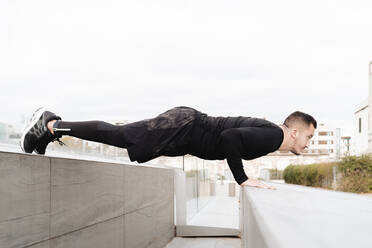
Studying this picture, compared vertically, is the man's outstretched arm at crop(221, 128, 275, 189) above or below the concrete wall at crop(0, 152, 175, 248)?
above

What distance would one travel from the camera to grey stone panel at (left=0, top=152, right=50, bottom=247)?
2.08 m

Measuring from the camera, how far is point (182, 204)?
8.52 m

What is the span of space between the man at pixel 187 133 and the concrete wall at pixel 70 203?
0.80 ft

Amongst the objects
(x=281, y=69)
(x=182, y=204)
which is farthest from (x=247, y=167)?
(x=281, y=69)

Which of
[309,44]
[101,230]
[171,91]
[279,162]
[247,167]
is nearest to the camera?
[101,230]

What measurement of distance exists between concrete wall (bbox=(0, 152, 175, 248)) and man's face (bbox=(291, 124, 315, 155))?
147 cm

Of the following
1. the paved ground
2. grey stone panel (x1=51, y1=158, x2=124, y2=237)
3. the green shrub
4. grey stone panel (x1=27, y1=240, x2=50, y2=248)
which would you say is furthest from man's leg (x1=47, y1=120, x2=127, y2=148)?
the green shrub

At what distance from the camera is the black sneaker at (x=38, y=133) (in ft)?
8.13

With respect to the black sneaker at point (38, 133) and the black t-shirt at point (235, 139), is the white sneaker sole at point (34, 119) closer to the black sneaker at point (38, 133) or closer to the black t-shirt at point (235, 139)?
the black sneaker at point (38, 133)

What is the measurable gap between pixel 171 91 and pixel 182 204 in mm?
69984

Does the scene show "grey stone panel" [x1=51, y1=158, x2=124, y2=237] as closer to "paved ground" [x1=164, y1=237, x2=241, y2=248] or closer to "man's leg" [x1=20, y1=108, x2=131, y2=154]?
"man's leg" [x1=20, y1=108, x2=131, y2=154]

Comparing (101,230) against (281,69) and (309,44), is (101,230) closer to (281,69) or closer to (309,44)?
(309,44)

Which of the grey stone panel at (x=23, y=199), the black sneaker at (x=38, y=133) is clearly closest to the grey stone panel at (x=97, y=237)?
the grey stone panel at (x=23, y=199)

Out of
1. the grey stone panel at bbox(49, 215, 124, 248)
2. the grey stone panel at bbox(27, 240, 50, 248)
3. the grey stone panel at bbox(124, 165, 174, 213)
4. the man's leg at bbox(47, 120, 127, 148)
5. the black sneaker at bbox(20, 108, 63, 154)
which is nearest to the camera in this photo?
the grey stone panel at bbox(27, 240, 50, 248)
